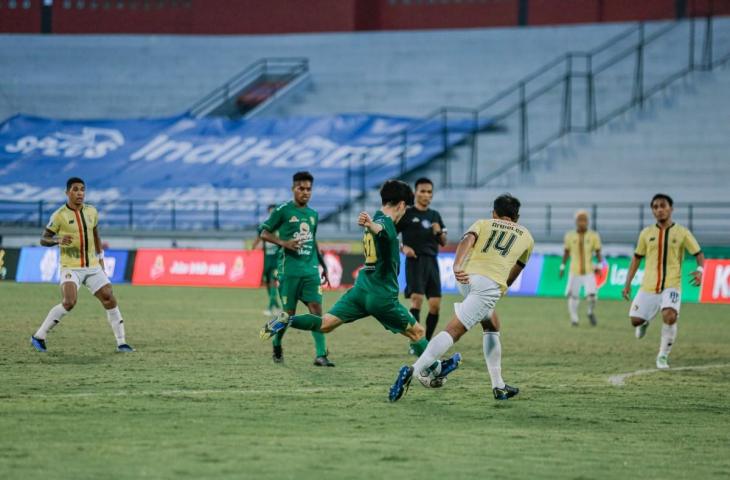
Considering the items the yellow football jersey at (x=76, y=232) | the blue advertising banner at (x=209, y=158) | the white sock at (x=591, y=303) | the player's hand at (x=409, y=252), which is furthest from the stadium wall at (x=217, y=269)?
the yellow football jersey at (x=76, y=232)

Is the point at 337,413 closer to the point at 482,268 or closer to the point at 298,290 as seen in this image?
the point at 482,268

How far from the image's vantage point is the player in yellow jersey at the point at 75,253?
15.0 meters

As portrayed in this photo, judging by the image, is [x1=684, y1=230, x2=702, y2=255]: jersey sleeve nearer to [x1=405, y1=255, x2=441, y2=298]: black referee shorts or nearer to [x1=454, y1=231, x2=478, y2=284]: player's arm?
[x1=405, y1=255, x2=441, y2=298]: black referee shorts

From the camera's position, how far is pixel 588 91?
4025 cm

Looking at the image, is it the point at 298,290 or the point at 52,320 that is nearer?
the point at 298,290

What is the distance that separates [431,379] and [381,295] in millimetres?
993

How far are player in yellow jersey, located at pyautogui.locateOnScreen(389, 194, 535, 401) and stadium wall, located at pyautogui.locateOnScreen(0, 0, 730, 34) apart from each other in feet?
108

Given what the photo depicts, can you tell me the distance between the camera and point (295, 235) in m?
14.7

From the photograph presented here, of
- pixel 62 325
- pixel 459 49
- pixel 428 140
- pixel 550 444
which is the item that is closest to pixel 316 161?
pixel 428 140

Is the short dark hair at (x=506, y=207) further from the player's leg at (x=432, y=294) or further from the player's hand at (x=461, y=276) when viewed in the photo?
the player's leg at (x=432, y=294)

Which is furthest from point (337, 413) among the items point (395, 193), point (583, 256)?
point (583, 256)

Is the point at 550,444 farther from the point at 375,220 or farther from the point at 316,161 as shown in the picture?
the point at 316,161

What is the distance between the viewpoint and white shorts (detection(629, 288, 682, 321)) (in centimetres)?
1523

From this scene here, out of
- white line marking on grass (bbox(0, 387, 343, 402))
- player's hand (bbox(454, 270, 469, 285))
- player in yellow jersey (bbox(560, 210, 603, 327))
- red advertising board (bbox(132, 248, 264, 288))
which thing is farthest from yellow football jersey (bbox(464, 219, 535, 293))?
red advertising board (bbox(132, 248, 264, 288))
